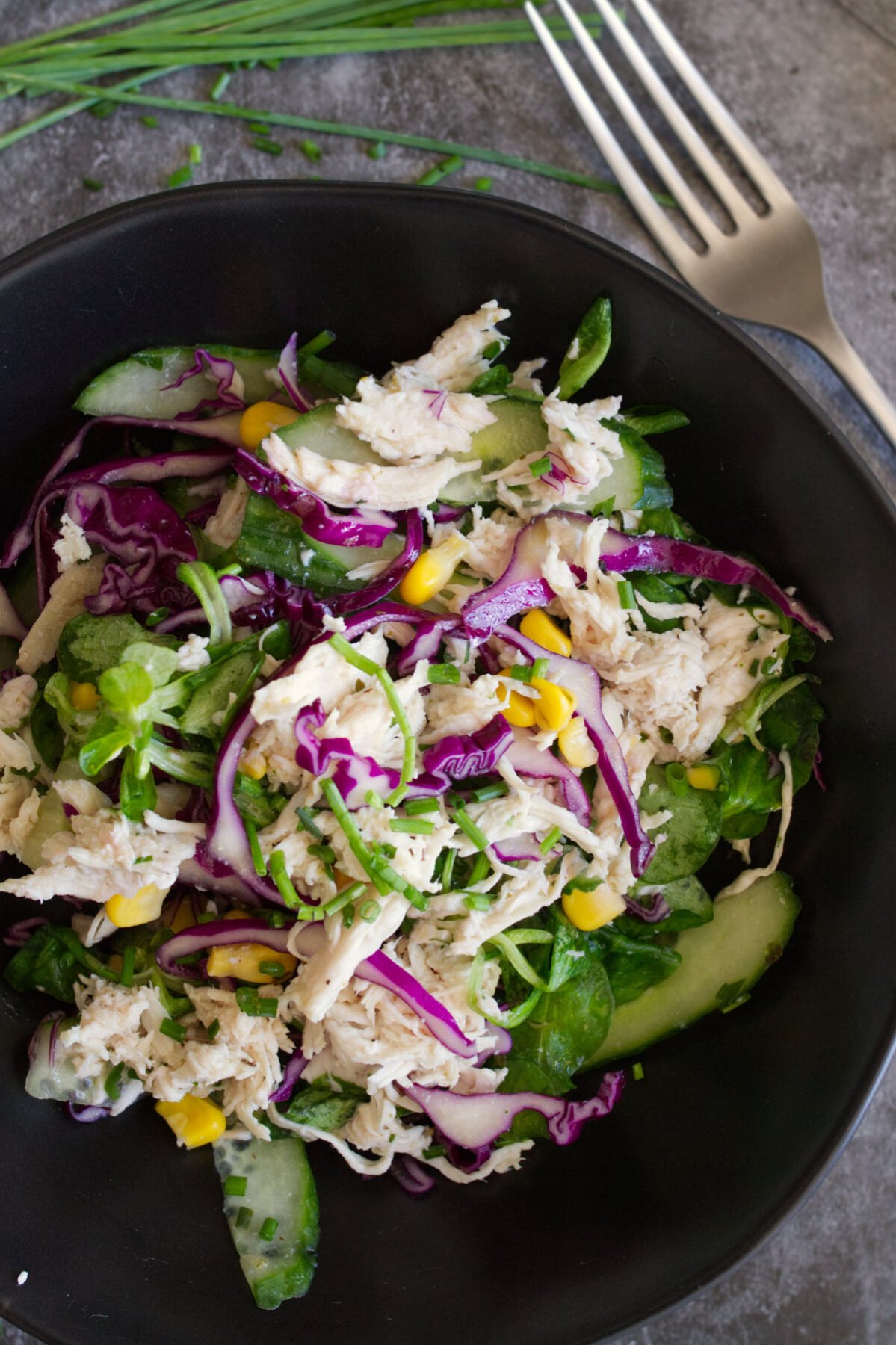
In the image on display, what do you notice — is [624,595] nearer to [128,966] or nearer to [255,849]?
[255,849]

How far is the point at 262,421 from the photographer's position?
2.24 meters

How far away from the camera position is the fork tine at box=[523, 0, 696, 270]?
2.59 metres

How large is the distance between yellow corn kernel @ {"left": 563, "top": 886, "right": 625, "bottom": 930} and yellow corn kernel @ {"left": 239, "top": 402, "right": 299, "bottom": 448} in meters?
1.17

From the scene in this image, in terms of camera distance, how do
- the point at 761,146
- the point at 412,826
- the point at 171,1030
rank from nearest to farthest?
the point at 412,826 < the point at 171,1030 < the point at 761,146

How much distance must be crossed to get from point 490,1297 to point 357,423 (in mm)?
1879

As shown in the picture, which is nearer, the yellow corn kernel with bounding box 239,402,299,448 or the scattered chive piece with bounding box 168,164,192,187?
the yellow corn kernel with bounding box 239,402,299,448

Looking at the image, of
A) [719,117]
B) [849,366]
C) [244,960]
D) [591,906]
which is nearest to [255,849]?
[244,960]

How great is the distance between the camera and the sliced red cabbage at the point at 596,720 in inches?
81.2

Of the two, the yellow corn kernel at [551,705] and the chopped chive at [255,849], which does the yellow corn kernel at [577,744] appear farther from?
the chopped chive at [255,849]

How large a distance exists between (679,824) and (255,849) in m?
0.89

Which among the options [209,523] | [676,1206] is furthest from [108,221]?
[676,1206]

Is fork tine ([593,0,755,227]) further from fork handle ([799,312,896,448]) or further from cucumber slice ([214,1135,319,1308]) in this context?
cucumber slice ([214,1135,319,1308])

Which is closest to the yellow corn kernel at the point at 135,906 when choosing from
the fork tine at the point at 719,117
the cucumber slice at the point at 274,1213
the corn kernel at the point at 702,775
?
the cucumber slice at the point at 274,1213

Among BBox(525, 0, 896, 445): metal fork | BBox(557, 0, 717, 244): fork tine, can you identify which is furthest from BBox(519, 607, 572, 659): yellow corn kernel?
BBox(557, 0, 717, 244): fork tine
